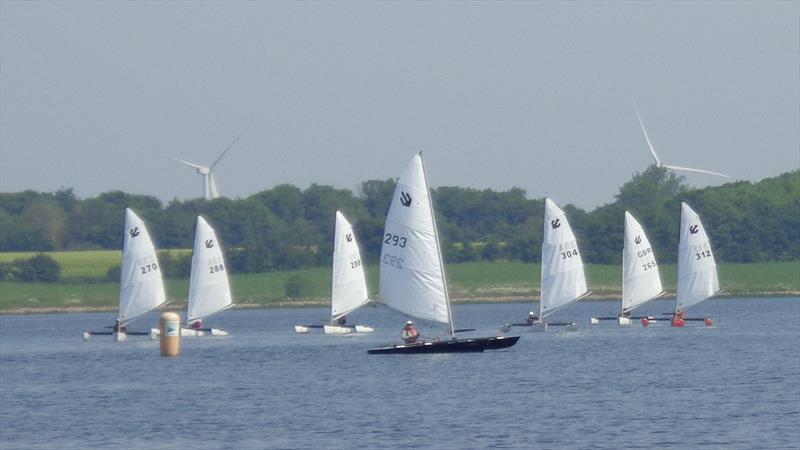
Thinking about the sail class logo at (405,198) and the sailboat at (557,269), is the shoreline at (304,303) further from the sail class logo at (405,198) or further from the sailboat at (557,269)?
the sail class logo at (405,198)

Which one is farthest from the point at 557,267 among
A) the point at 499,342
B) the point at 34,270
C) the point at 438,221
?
the point at 438,221

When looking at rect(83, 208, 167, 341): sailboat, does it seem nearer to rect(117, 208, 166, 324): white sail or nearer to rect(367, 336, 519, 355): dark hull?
rect(117, 208, 166, 324): white sail

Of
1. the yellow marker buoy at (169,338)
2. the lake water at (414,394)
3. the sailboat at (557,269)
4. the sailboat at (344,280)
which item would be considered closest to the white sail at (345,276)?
the sailboat at (344,280)

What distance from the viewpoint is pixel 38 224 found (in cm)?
16938

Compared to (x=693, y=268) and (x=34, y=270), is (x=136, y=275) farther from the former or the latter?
(x=34, y=270)

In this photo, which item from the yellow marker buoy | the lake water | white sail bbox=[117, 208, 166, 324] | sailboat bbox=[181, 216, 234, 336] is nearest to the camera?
the lake water

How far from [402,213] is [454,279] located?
83.7m

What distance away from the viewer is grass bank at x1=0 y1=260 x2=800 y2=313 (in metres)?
132

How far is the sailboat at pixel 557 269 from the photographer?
7644cm

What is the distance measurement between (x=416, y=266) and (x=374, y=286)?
77.7 meters

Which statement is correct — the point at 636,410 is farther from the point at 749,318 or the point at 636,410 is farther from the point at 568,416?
the point at 749,318

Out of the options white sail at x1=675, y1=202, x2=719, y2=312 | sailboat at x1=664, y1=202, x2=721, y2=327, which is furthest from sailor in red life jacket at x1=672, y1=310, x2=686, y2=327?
white sail at x1=675, y1=202, x2=719, y2=312

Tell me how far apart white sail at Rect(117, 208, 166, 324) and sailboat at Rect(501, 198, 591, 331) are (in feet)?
55.7

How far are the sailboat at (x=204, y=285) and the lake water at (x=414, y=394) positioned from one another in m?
3.92
